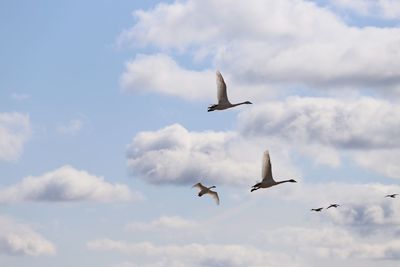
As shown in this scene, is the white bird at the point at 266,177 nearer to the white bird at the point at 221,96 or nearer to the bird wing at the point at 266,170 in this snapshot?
the bird wing at the point at 266,170

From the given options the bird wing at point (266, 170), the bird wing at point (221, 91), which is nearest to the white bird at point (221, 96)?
the bird wing at point (221, 91)

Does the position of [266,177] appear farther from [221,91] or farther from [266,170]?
[221,91]

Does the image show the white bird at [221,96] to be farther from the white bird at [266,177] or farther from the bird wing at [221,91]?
the white bird at [266,177]

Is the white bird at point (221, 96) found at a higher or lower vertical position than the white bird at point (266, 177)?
higher

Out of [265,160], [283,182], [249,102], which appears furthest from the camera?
[249,102]

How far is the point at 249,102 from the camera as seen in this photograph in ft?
635

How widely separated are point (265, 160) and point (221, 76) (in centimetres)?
2046

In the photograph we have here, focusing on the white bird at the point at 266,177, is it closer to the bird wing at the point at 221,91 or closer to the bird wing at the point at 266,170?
the bird wing at the point at 266,170

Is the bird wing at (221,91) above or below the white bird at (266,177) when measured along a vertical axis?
above

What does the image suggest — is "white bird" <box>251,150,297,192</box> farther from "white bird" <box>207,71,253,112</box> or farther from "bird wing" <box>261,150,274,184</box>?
"white bird" <box>207,71,253,112</box>

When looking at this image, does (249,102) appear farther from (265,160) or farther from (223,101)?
(265,160)

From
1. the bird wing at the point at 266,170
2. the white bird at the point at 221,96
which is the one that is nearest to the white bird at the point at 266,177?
the bird wing at the point at 266,170

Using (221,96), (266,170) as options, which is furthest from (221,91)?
(266,170)

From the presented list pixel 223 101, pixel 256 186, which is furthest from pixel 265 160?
pixel 223 101
